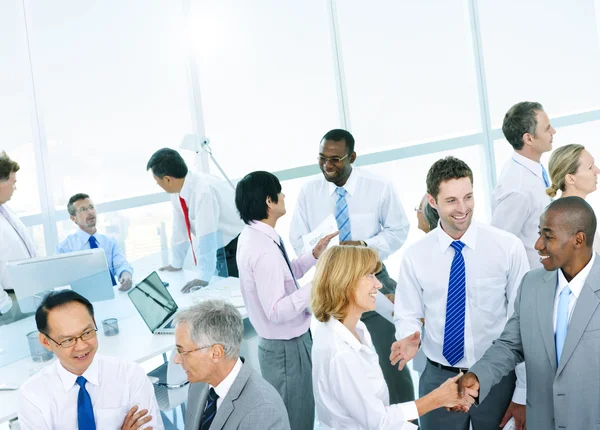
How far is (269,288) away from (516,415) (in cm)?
122

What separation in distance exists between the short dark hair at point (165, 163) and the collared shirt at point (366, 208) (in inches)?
38.8

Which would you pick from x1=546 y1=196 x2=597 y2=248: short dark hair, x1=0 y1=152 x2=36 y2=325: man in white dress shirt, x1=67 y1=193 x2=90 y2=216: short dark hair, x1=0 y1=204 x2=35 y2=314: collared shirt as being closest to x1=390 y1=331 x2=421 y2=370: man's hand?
x1=546 y1=196 x2=597 y2=248: short dark hair

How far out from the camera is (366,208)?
404 cm

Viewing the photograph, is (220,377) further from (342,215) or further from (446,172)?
(342,215)

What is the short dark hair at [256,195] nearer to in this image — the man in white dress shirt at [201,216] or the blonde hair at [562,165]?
the man in white dress shirt at [201,216]

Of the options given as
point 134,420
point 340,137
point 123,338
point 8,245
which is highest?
point 340,137

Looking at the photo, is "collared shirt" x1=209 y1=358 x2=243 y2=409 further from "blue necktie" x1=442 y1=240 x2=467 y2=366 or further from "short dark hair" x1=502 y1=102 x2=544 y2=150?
"short dark hair" x1=502 y1=102 x2=544 y2=150

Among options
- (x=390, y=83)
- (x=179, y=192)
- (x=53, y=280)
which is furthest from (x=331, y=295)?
(x=390, y=83)

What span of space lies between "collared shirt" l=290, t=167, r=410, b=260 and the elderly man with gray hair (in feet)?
5.93

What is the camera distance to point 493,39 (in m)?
7.12

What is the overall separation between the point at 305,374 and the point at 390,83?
4538 mm

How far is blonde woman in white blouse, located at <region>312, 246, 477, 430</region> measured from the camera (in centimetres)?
224

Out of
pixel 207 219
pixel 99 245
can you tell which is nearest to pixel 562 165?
pixel 207 219

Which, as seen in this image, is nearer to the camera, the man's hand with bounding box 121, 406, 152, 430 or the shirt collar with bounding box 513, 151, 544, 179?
the man's hand with bounding box 121, 406, 152, 430
